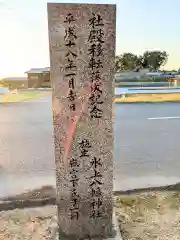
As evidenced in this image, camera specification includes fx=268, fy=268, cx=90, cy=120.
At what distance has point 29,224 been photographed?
104 inches

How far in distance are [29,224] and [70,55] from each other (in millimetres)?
1728

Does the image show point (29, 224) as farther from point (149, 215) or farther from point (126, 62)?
point (126, 62)

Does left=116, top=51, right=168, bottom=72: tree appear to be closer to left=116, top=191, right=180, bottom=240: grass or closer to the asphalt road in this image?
the asphalt road

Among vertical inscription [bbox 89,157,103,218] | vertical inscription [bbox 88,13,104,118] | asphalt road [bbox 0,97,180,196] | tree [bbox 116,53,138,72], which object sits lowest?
asphalt road [bbox 0,97,180,196]

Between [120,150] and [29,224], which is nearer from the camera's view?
[29,224]

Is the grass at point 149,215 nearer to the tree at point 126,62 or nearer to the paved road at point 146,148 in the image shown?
the paved road at point 146,148

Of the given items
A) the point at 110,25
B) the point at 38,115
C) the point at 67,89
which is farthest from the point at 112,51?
the point at 38,115

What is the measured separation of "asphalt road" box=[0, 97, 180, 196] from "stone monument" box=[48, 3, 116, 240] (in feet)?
4.43

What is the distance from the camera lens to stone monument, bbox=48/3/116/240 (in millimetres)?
1856

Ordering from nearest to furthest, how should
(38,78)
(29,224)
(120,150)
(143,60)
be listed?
(29,224), (120,150), (38,78), (143,60)

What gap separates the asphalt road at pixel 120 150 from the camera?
3820 millimetres

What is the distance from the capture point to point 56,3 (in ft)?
5.91

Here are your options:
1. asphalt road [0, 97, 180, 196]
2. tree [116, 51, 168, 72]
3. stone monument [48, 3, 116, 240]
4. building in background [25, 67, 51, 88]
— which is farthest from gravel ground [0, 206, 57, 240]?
tree [116, 51, 168, 72]

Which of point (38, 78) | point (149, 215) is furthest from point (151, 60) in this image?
point (149, 215)
